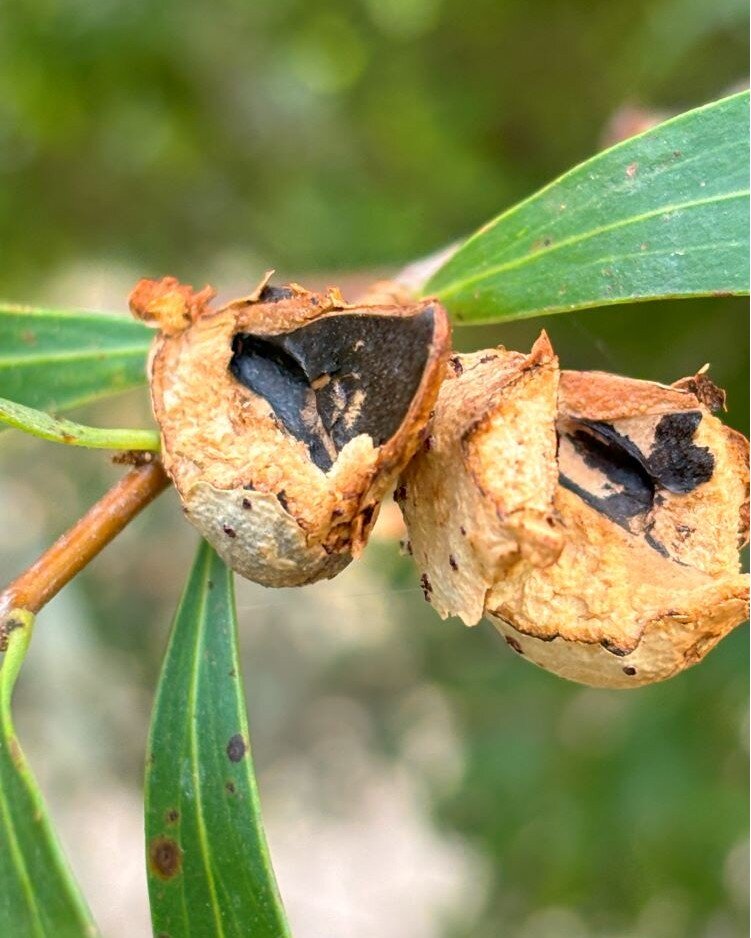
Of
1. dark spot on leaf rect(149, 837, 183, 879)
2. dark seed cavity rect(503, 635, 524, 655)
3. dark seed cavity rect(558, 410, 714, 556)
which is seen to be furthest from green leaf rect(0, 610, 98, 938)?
dark seed cavity rect(558, 410, 714, 556)

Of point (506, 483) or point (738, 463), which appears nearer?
point (506, 483)

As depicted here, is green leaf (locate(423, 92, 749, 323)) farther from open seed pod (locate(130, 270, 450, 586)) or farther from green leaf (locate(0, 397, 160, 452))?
green leaf (locate(0, 397, 160, 452))

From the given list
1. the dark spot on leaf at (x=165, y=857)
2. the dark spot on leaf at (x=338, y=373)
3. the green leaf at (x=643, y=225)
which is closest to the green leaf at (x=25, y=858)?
the dark spot on leaf at (x=165, y=857)

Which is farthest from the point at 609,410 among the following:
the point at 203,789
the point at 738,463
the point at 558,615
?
the point at 203,789

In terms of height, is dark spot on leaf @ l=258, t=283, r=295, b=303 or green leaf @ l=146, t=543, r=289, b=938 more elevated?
dark spot on leaf @ l=258, t=283, r=295, b=303

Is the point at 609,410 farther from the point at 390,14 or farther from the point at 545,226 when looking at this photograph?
the point at 390,14

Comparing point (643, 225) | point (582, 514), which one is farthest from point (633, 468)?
point (643, 225)
